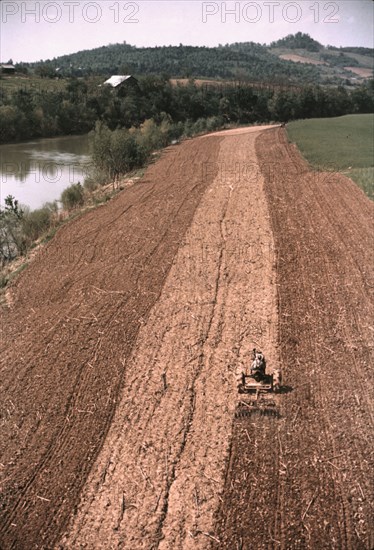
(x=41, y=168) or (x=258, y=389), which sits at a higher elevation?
(x=41, y=168)

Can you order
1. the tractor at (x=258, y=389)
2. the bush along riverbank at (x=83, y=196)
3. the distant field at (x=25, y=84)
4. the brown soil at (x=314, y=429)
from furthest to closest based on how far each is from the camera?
1. the distant field at (x=25, y=84)
2. the bush along riverbank at (x=83, y=196)
3. the tractor at (x=258, y=389)
4. the brown soil at (x=314, y=429)

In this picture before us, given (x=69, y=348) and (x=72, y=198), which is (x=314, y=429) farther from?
(x=72, y=198)

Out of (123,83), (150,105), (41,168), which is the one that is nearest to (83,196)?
(41,168)

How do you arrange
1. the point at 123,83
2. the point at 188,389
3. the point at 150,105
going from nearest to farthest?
1. the point at 188,389
2. the point at 150,105
3. the point at 123,83

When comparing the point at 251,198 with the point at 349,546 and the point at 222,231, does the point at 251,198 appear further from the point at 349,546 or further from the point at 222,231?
the point at 349,546

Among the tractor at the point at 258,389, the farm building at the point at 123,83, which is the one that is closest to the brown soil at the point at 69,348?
the tractor at the point at 258,389

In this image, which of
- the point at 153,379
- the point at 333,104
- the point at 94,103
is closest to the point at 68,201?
the point at 153,379

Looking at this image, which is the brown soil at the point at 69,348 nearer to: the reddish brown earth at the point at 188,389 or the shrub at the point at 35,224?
the reddish brown earth at the point at 188,389
